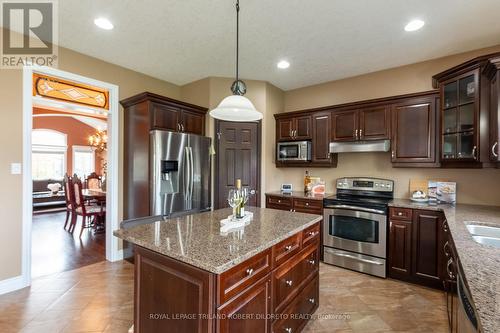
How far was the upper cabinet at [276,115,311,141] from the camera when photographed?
13.0ft

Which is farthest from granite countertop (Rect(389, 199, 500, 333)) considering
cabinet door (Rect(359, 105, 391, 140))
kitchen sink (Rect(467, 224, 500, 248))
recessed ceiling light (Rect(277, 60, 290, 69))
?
recessed ceiling light (Rect(277, 60, 290, 69))

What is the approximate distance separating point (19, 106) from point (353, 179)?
4436 millimetres

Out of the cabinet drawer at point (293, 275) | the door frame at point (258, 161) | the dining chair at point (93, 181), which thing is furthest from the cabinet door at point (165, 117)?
the dining chair at point (93, 181)

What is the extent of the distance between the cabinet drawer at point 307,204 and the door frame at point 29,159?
269cm

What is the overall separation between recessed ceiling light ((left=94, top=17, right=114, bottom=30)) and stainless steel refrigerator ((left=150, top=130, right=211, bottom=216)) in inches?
47.9

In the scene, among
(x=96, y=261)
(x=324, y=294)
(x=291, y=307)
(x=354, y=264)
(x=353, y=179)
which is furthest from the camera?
(x=353, y=179)

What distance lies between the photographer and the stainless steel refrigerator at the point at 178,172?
3.18 m

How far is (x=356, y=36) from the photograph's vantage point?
8.89 feet

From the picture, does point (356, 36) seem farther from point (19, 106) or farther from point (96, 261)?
point (96, 261)

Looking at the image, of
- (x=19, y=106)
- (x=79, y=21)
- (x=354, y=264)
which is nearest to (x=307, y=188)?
(x=354, y=264)

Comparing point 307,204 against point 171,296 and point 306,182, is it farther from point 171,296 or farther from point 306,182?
point 171,296

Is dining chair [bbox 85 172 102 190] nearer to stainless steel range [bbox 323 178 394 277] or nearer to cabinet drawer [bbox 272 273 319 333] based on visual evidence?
stainless steel range [bbox 323 178 394 277]

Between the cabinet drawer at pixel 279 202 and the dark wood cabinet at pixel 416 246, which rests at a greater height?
the cabinet drawer at pixel 279 202

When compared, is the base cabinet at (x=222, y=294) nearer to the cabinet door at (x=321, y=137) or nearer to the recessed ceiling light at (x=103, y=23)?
the cabinet door at (x=321, y=137)
